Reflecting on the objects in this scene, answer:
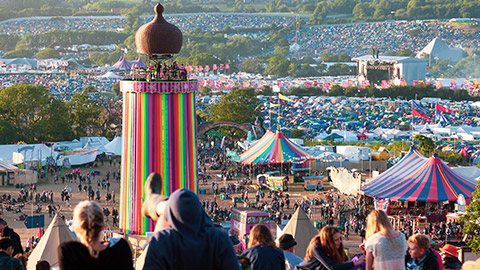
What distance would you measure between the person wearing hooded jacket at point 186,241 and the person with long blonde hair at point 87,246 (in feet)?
1.05

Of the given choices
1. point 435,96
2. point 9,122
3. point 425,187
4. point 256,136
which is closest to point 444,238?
point 425,187

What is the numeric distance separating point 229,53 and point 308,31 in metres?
28.5

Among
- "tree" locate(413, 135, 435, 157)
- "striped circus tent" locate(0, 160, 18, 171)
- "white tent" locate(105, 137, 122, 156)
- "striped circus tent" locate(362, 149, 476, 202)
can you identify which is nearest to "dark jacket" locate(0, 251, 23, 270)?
"striped circus tent" locate(362, 149, 476, 202)

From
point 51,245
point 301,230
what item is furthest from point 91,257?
point 301,230

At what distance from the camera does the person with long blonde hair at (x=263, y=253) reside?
6.20 m

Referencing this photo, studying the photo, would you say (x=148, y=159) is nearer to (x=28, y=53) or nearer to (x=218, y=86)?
(x=218, y=86)

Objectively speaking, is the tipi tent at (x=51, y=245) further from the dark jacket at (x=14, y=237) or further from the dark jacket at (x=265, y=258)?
the dark jacket at (x=265, y=258)

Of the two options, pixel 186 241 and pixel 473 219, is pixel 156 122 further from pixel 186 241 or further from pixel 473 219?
pixel 186 241

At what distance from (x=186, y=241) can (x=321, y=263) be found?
2114 millimetres

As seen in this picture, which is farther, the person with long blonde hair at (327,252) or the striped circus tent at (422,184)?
the striped circus tent at (422,184)

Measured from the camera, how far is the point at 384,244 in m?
6.38

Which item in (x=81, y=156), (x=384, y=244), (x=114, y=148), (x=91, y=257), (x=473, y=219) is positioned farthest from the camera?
(x=114, y=148)

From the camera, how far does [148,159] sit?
585 inches

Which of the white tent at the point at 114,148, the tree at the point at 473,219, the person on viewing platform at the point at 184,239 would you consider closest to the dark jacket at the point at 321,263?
the person on viewing platform at the point at 184,239
